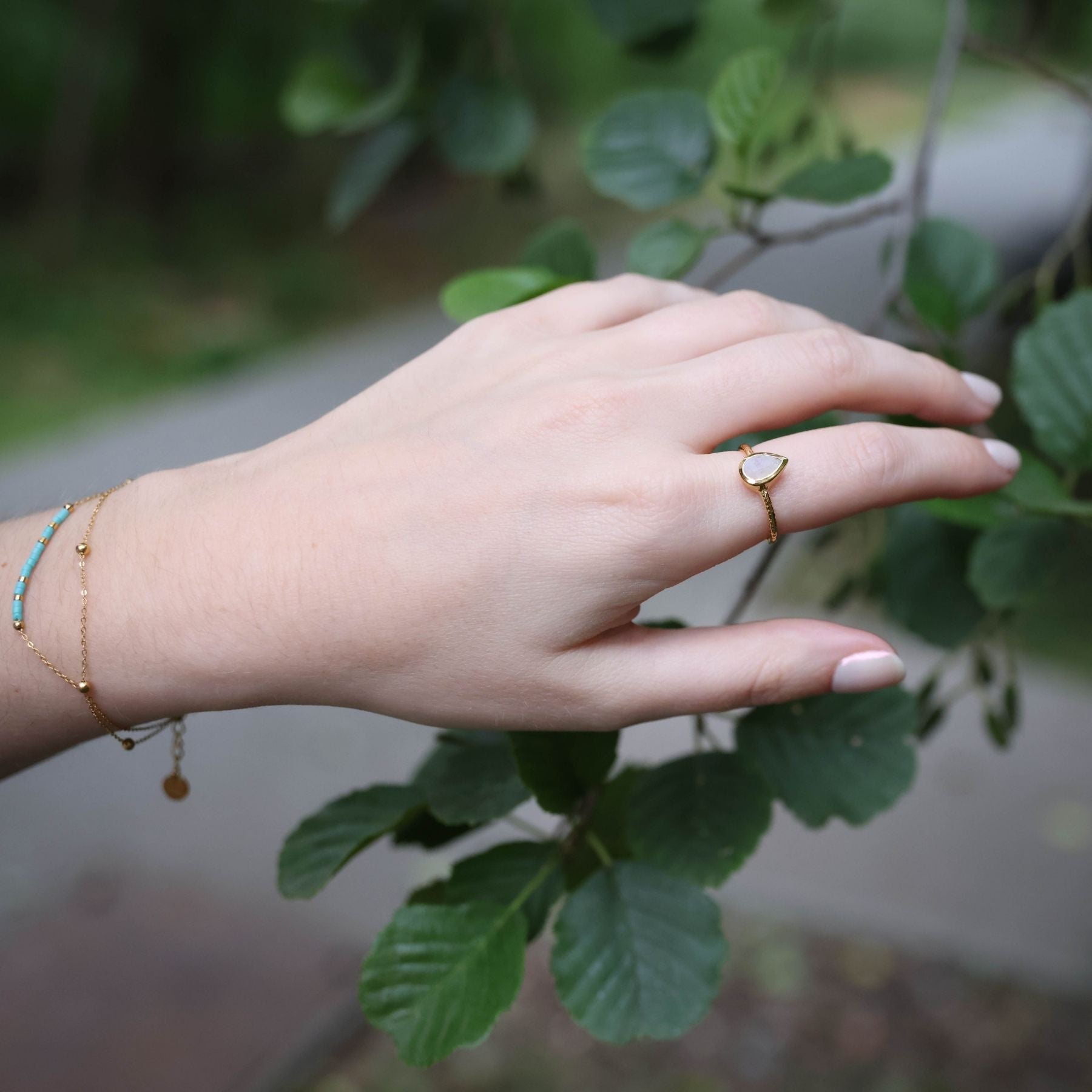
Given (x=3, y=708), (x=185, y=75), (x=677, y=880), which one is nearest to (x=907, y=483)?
(x=677, y=880)

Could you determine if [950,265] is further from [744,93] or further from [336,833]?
[336,833]

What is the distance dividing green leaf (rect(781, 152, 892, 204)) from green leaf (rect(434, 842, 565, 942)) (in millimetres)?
450

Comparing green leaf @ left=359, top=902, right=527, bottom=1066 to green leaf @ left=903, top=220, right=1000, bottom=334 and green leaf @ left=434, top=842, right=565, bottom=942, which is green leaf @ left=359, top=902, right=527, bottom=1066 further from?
green leaf @ left=903, top=220, right=1000, bottom=334

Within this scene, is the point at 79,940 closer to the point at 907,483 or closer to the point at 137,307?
the point at 907,483

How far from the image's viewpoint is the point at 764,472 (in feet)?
1.61

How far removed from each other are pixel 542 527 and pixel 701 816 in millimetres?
192

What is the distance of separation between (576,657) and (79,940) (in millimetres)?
1384

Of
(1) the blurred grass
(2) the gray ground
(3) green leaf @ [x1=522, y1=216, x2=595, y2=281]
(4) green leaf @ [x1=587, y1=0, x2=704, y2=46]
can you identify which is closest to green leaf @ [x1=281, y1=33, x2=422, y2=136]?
(4) green leaf @ [x1=587, y1=0, x2=704, y2=46]

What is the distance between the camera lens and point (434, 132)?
904mm

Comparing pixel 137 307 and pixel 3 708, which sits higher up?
pixel 3 708

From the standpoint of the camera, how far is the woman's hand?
49 cm

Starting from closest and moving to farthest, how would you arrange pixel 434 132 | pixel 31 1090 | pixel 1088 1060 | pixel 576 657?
pixel 576 657 < pixel 434 132 < pixel 31 1090 < pixel 1088 1060

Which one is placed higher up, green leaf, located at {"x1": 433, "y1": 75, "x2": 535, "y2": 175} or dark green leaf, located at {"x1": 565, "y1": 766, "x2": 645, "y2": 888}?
green leaf, located at {"x1": 433, "y1": 75, "x2": 535, "y2": 175}

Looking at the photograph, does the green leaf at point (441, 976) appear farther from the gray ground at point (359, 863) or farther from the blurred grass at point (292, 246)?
the blurred grass at point (292, 246)
